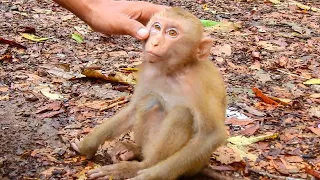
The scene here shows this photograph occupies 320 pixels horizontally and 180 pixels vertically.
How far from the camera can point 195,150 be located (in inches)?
161

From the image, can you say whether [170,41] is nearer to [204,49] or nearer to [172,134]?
[204,49]

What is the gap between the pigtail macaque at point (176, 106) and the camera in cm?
410

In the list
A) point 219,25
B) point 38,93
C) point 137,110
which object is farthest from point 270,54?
point 137,110

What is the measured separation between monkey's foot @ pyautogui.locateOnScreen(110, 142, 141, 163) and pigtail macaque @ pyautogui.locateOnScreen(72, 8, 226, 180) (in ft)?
0.57

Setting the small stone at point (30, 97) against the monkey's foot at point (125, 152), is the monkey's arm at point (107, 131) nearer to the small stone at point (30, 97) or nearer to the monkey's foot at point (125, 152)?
the monkey's foot at point (125, 152)

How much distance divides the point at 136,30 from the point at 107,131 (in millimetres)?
823

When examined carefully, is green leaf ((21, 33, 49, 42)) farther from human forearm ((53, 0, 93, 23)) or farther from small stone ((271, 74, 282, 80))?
small stone ((271, 74, 282, 80))

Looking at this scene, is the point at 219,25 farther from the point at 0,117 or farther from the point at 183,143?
the point at 183,143

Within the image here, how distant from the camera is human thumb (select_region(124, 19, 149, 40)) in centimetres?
423

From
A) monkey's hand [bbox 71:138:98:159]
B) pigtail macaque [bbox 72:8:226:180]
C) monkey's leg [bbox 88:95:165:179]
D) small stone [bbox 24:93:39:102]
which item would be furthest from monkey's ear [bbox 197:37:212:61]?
small stone [bbox 24:93:39:102]

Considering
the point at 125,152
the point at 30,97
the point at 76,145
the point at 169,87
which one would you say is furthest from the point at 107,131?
the point at 30,97

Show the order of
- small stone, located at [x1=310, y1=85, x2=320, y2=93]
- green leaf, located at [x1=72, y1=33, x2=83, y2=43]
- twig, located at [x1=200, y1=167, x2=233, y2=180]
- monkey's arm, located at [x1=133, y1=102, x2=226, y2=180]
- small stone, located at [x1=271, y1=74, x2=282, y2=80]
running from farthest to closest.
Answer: green leaf, located at [x1=72, y1=33, x2=83, y2=43]
small stone, located at [x1=271, y1=74, x2=282, y2=80]
small stone, located at [x1=310, y1=85, x2=320, y2=93]
twig, located at [x1=200, y1=167, x2=233, y2=180]
monkey's arm, located at [x1=133, y1=102, x2=226, y2=180]

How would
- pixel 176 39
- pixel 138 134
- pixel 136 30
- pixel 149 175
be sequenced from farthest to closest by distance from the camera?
pixel 138 134
pixel 136 30
pixel 176 39
pixel 149 175

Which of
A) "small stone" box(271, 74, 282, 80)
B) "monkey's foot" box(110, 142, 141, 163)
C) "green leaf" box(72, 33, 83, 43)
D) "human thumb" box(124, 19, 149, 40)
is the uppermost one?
"human thumb" box(124, 19, 149, 40)
